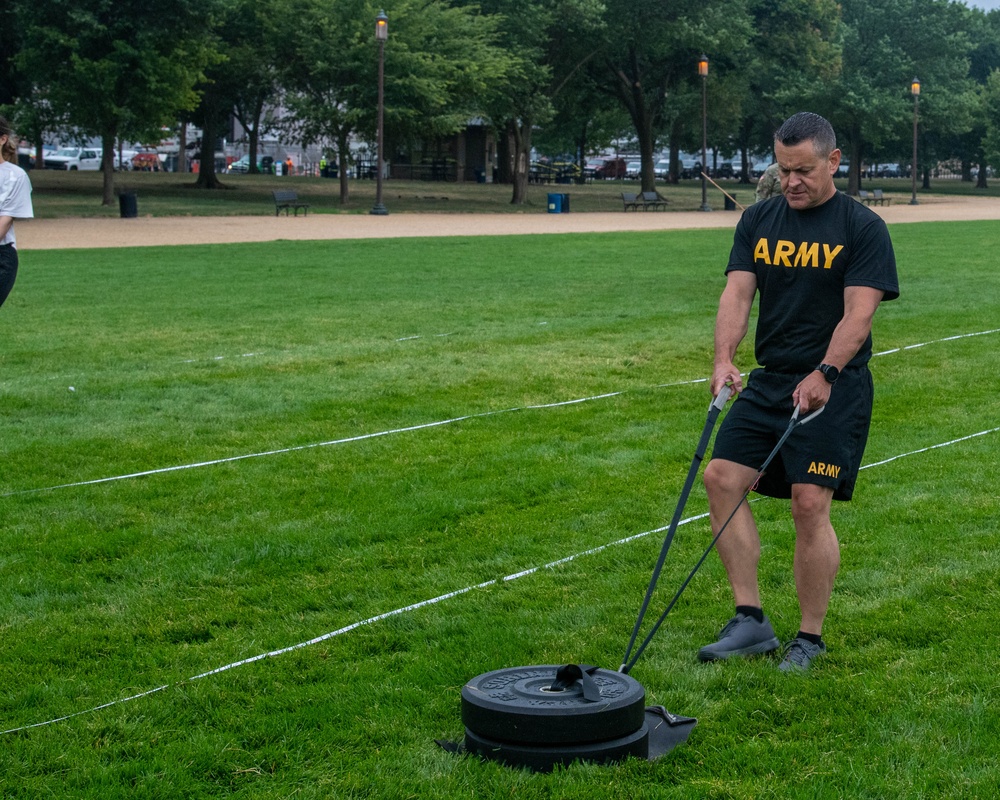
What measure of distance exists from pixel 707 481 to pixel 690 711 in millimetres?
903

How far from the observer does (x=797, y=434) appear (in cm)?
458

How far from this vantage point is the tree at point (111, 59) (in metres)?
38.4

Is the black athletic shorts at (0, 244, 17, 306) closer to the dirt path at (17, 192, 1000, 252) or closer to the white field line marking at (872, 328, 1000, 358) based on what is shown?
the white field line marking at (872, 328, 1000, 358)

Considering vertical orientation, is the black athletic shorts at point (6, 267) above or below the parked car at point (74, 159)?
below

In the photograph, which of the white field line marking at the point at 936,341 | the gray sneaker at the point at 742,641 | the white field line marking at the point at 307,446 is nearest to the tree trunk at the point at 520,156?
the white field line marking at the point at 936,341

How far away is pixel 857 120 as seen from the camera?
215ft

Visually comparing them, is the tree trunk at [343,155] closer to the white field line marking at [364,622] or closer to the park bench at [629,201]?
the park bench at [629,201]

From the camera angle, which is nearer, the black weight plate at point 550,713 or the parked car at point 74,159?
the black weight plate at point 550,713

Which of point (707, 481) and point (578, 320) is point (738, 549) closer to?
point (707, 481)

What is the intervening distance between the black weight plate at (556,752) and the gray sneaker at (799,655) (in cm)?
91

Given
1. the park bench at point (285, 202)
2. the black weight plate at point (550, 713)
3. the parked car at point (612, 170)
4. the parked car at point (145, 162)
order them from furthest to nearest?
1. the parked car at point (612, 170)
2. the parked car at point (145, 162)
3. the park bench at point (285, 202)
4. the black weight plate at point (550, 713)

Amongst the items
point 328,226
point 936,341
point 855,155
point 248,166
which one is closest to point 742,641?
point 936,341

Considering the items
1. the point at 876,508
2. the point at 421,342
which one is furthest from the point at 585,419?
the point at 421,342

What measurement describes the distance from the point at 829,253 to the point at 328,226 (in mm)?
30312
